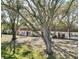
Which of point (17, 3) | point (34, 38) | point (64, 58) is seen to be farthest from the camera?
point (34, 38)

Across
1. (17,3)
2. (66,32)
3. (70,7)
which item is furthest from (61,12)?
(66,32)

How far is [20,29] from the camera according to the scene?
5184mm

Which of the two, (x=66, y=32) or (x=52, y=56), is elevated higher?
(x=66, y=32)

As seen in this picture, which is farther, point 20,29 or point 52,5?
point 20,29

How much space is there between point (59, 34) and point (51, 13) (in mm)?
1698

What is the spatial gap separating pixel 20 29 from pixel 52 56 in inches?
72.3

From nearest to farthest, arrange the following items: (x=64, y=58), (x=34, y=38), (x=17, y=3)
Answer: (x=64, y=58) → (x=17, y=3) → (x=34, y=38)

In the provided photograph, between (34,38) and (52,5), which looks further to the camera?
(34,38)

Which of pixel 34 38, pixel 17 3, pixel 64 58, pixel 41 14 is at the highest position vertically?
pixel 17 3

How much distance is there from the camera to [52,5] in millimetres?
3678

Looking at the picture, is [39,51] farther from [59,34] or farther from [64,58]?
[59,34]

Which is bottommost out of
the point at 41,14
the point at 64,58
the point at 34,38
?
the point at 64,58

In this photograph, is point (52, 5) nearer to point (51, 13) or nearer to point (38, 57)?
point (51, 13)

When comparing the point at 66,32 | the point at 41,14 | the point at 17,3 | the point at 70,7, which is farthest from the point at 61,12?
the point at 66,32
